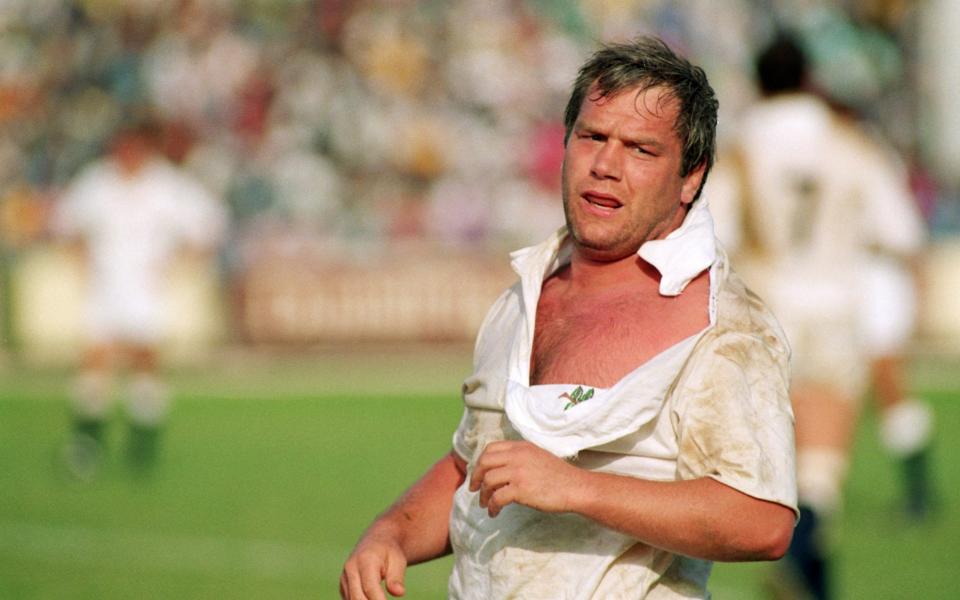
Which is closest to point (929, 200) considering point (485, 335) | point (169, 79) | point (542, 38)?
point (542, 38)

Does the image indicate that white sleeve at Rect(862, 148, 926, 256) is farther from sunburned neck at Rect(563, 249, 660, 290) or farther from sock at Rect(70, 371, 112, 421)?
sock at Rect(70, 371, 112, 421)

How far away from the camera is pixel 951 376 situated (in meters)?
16.5

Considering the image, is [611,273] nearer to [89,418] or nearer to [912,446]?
[912,446]

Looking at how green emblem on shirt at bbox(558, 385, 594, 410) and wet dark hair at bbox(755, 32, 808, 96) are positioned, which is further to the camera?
wet dark hair at bbox(755, 32, 808, 96)

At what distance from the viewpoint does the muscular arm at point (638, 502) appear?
2.57 metres

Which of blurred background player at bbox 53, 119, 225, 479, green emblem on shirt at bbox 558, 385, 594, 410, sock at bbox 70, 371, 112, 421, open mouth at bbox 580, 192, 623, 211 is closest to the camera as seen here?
green emblem on shirt at bbox 558, 385, 594, 410

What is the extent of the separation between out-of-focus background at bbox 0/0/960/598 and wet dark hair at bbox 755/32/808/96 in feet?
3.15

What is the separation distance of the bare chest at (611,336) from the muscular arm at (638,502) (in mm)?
231

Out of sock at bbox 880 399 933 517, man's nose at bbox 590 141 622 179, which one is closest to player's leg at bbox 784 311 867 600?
sock at bbox 880 399 933 517

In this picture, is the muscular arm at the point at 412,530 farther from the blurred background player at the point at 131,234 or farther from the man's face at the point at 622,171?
the blurred background player at the point at 131,234

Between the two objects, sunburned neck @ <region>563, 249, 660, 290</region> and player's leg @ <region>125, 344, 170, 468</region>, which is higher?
sunburned neck @ <region>563, 249, 660, 290</region>

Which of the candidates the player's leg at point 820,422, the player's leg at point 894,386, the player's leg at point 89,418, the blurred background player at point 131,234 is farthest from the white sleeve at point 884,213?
the blurred background player at point 131,234

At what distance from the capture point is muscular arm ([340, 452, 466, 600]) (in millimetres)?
2998

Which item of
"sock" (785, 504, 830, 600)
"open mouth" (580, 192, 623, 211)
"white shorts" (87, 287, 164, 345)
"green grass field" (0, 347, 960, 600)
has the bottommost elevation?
→ "green grass field" (0, 347, 960, 600)
